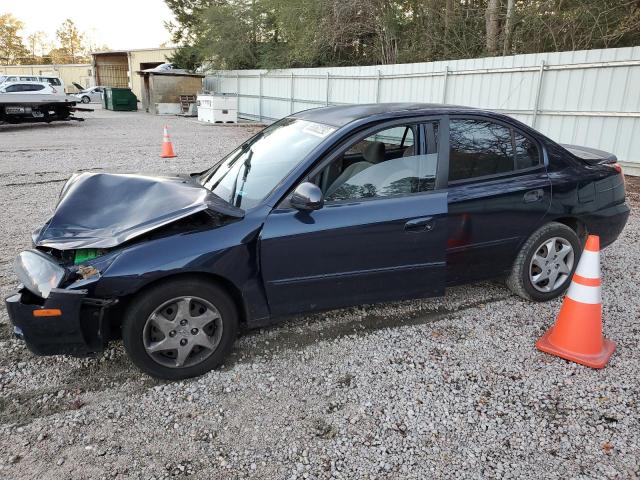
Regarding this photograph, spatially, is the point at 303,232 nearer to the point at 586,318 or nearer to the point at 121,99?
the point at 586,318

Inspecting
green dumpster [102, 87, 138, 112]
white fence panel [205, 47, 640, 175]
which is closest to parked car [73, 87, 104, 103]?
green dumpster [102, 87, 138, 112]

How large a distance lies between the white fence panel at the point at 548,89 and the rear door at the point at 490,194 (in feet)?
20.9

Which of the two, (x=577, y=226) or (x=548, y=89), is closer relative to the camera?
(x=577, y=226)

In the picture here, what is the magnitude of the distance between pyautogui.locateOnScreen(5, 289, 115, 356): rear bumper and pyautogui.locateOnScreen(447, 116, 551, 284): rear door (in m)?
2.31

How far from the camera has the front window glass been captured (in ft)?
10.2

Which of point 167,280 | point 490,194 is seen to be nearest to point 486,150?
point 490,194

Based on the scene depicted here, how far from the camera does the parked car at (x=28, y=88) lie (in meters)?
16.7

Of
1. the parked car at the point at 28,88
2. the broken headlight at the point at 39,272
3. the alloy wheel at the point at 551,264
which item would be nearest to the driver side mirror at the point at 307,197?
the broken headlight at the point at 39,272

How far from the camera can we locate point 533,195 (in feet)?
11.9

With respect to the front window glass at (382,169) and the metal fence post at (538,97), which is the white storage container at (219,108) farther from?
the front window glass at (382,169)

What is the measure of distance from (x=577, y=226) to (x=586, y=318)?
1227 millimetres

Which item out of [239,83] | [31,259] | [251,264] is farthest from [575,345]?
[239,83]

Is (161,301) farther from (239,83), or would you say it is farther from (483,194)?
(239,83)

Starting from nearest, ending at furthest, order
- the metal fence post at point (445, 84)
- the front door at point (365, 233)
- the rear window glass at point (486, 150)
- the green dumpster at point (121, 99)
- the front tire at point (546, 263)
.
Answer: the front door at point (365, 233) → the rear window glass at point (486, 150) → the front tire at point (546, 263) → the metal fence post at point (445, 84) → the green dumpster at point (121, 99)
